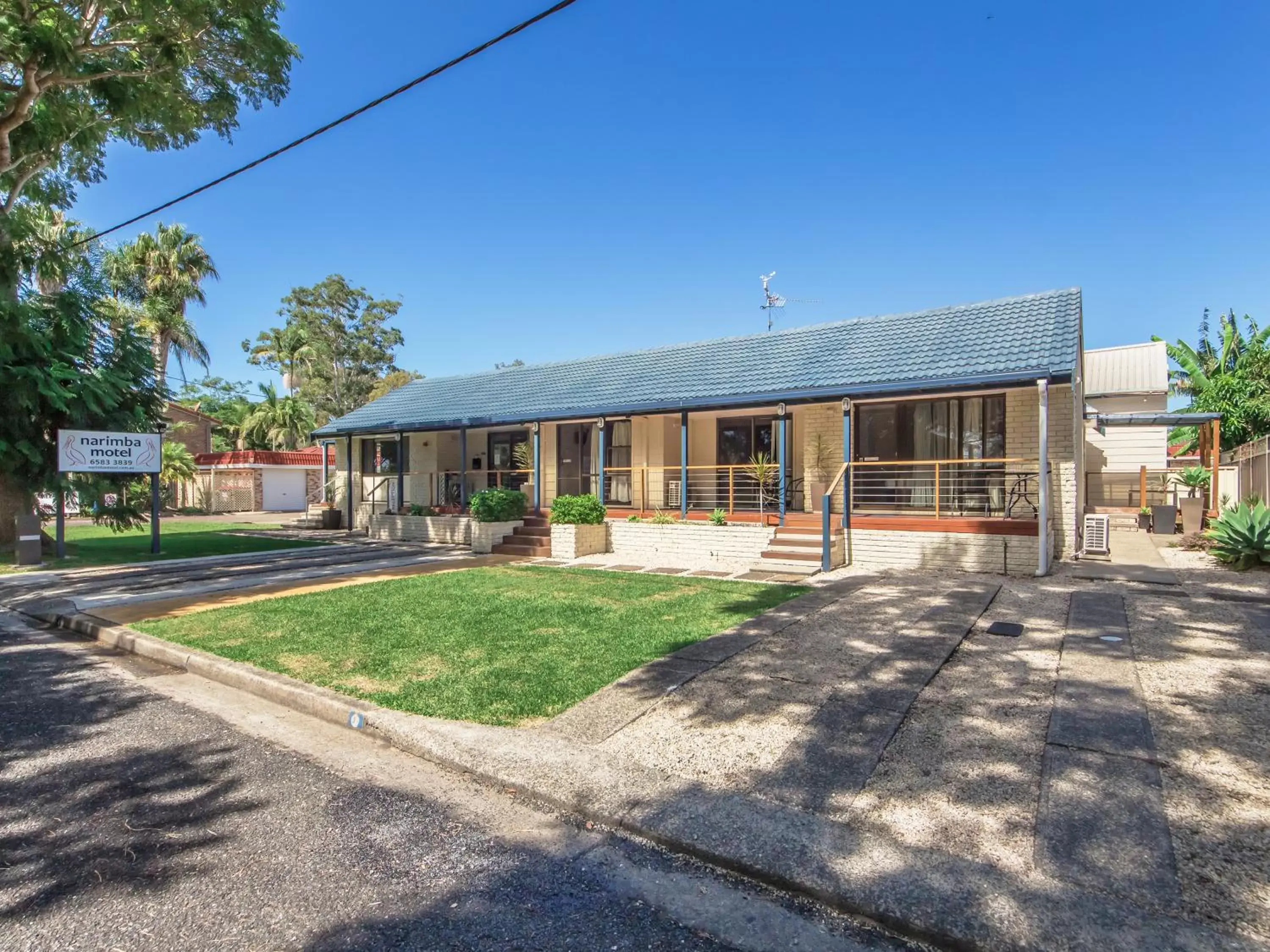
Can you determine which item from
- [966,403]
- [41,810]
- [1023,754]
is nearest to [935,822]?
[1023,754]

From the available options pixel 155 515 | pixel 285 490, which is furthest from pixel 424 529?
pixel 285 490

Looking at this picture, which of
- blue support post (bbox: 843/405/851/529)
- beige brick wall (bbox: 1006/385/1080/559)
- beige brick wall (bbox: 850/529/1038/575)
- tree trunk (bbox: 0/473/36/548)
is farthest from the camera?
tree trunk (bbox: 0/473/36/548)

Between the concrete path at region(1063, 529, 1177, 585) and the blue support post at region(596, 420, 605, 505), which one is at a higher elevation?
the blue support post at region(596, 420, 605, 505)

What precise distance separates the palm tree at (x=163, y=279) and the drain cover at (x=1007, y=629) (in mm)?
37242

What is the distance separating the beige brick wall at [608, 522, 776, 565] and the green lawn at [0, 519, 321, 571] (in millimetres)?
8667

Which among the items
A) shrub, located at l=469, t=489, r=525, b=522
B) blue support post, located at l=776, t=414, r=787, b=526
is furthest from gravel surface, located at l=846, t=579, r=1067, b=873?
shrub, located at l=469, t=489, r=525, b=522

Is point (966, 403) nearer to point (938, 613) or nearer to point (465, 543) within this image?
point (938, 613)

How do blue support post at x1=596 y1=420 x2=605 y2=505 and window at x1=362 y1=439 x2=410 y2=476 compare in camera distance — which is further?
window at x1=362 y1=439 x2=410 y2=476

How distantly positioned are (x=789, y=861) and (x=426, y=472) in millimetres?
18296

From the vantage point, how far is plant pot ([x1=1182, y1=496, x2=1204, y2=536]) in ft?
50.8

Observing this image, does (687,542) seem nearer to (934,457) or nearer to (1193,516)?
(934,457)

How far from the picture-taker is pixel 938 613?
24.5 feet

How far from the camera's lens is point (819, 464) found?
14.3 m

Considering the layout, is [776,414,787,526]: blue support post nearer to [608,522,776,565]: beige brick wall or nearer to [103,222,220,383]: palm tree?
[608,522,776,565]: beige brick wall
